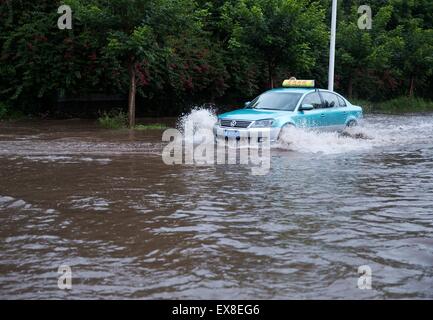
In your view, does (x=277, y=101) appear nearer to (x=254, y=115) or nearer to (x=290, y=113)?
(x=290, y=113)

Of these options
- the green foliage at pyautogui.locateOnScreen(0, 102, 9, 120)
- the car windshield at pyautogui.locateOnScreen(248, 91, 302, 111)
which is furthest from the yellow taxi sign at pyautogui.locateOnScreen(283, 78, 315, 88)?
the green foliage at pyautogui.locateOnScreen(0, 102, 9, 120)

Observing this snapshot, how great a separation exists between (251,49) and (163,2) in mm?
5464

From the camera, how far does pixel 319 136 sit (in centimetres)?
1360

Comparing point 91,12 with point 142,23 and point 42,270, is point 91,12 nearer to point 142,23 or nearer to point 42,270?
point 142,23

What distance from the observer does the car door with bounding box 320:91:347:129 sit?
14.2 metres

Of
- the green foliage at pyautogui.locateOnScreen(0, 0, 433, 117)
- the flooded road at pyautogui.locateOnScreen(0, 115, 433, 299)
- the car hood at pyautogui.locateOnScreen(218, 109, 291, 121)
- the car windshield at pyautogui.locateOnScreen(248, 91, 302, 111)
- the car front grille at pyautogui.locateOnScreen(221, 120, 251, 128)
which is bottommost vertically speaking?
the flooded road at pyautogui.locateOnScreen(0, 115, 433, 299)

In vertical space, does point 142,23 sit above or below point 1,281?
above

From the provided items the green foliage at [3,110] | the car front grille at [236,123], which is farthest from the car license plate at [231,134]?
the green foliage at [3,110]

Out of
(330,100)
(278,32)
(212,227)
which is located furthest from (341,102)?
(212,227)

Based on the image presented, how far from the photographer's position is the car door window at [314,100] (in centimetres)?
1378

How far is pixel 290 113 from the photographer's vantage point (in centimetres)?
1308

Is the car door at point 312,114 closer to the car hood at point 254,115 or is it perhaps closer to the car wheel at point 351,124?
the car hood at point 254,115

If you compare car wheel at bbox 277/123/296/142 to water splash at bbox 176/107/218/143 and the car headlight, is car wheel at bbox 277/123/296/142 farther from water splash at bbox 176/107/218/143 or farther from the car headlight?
water splash at bbox 176/107/218/143

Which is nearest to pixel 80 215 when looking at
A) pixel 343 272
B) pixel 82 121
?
pixel 343 272
